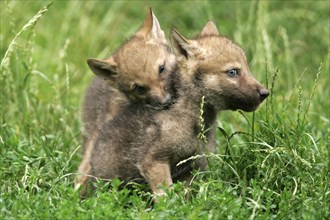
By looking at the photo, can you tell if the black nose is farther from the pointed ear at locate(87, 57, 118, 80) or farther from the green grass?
the pointed ear at locate(87, 57, 118, 80)

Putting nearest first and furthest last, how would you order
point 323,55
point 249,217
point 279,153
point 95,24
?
point 249,217, point 279,153, point 323,55, point 95,24

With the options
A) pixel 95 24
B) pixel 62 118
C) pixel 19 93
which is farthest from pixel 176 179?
pixel 95 24

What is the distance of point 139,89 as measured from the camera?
7.61 m

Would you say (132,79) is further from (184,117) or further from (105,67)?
(184,117)

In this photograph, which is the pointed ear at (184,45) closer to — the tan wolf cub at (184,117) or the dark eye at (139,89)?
the tan wolf cub at (184,117)

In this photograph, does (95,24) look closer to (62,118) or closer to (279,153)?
(62,118)

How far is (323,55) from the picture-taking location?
11305 mm

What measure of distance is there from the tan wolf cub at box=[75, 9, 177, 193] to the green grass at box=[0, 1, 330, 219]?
269 mm

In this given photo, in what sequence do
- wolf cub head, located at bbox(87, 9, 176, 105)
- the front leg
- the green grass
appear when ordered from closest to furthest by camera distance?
1. the green grass
2. the front leg
3. wolf cub head, located at bbox(87, 9, 176, 105)

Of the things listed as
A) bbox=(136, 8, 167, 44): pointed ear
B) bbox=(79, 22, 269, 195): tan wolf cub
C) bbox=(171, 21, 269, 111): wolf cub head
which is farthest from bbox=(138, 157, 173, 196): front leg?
bbox=(136, 8, 167, 44): pointed ear

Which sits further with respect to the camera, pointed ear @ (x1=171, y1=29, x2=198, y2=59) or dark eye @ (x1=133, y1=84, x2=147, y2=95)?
dark eye @ (x1=133, y1=84, x2=147, y2=95)

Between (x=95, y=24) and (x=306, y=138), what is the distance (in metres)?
5.68

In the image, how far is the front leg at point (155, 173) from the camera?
267 inches

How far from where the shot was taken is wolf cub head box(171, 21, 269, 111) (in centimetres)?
688
